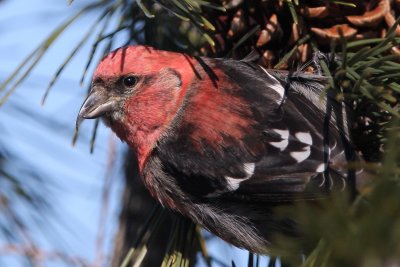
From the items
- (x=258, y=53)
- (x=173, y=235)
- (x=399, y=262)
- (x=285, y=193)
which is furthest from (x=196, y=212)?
(x=399, y=262)

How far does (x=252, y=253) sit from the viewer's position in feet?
6.68

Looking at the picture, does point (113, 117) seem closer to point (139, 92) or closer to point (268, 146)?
point (139, 92)

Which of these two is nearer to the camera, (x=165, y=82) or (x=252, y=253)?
(x=252, y=253)

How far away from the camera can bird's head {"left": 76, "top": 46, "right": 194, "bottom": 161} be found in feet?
7.32

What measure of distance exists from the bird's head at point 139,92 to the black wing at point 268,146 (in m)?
0.19

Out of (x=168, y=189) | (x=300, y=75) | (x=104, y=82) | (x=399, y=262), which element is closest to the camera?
(x=399, y=262)

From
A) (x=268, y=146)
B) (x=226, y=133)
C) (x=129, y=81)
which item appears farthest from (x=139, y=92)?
(x=268, y=146)

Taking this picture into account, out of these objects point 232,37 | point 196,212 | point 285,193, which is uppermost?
point 232,37

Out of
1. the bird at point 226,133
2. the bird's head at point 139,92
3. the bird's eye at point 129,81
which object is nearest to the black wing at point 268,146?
the bird at point 226,133

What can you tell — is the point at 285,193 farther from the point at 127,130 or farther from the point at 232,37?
the point at 127,130

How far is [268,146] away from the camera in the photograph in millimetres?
1906

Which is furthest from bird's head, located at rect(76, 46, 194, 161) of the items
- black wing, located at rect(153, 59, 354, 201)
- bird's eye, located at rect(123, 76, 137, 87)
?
black wing, located at rect(153, 59, 354, 201)

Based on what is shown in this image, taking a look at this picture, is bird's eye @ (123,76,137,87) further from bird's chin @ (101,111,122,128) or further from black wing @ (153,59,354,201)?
black wing @ (153,59,354,201)

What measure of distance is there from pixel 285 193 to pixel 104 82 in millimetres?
779
